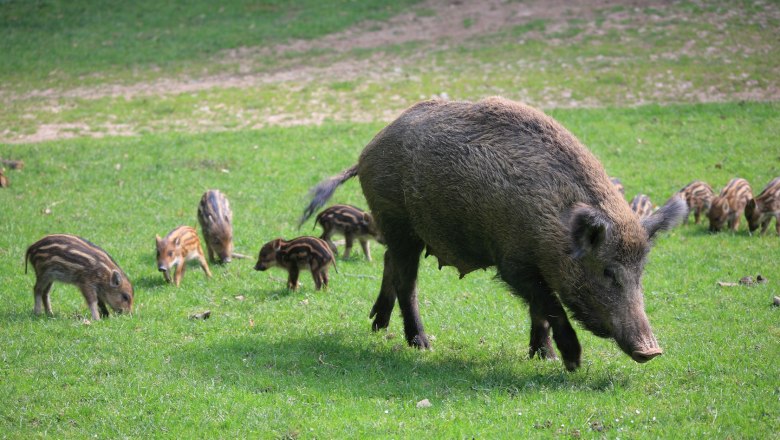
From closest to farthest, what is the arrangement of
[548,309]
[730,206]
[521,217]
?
1. [521,217]
2. [548,309]
3. [730,206]

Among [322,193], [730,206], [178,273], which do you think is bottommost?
[730,206]

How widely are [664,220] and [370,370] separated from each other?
288cm

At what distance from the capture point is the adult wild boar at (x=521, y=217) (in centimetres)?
709

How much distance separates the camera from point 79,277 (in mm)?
9711

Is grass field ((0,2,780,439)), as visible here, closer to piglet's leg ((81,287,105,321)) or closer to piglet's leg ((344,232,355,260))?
piglet's leg ((344,232,355,260))

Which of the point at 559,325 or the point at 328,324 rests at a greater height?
the point at 559,325

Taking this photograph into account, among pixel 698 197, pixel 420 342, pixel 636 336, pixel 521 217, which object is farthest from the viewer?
pixel 698 197

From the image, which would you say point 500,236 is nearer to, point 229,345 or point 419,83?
point 229,345

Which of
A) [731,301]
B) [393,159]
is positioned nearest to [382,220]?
[393,159]

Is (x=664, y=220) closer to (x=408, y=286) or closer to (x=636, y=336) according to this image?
(x=636, y=336)

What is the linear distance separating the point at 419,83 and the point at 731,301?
1238 centimetres

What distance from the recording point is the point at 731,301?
31.6 feet

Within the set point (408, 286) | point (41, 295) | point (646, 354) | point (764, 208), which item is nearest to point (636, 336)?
point (646, 354)

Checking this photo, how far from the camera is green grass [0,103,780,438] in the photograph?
6566 millimetres
